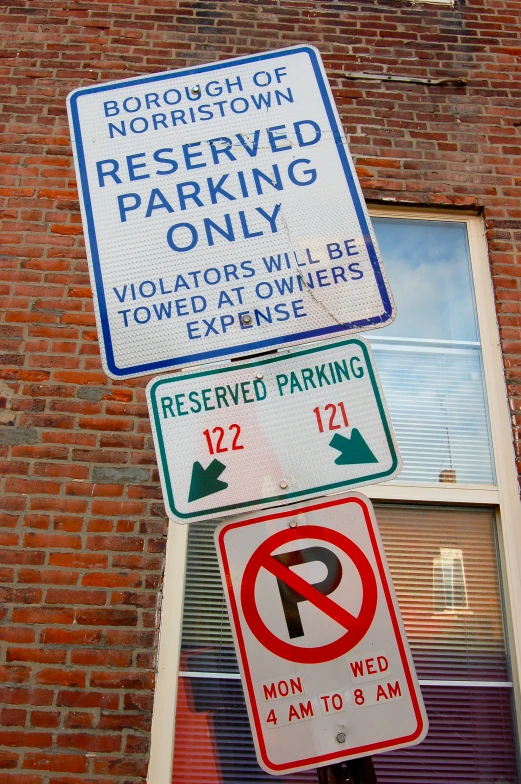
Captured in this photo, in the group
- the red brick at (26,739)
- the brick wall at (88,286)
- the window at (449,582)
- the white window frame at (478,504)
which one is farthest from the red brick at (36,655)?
the window at (449,582)

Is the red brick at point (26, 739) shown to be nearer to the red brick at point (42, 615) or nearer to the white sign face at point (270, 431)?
the red brick at point (42, 615)

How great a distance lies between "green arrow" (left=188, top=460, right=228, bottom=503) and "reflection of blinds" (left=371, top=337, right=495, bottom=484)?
179 cm

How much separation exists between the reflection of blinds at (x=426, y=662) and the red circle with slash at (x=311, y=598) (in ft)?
4.72

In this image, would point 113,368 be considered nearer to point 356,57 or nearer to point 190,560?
point 190,560

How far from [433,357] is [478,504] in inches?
31.8

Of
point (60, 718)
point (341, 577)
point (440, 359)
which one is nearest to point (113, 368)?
point (341, 577)

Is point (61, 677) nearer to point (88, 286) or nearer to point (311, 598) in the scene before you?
point (311, 598)

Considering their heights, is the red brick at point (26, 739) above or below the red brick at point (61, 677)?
below

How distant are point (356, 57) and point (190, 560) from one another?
124 inches

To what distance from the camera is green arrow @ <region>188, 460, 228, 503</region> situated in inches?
70.3

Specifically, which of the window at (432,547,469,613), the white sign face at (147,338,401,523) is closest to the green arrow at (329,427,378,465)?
the white sign face at (147,338,401,523)

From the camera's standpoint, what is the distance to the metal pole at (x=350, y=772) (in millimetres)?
1605

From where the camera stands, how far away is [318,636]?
1.67 metres

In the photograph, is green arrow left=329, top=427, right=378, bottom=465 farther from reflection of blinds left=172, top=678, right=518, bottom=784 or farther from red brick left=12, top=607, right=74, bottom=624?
red brick left=12, top=607, right=74, bottom=624
